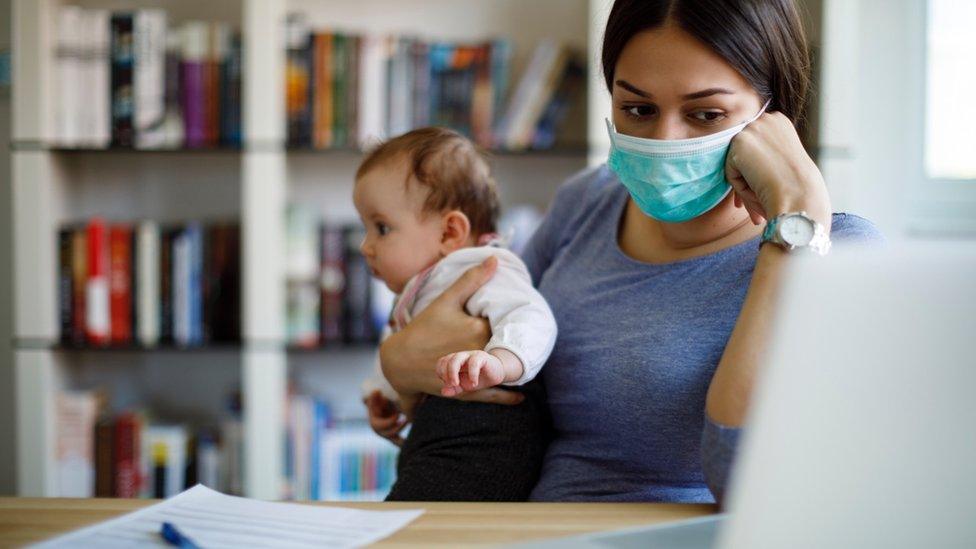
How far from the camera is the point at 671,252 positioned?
1162 millimetres

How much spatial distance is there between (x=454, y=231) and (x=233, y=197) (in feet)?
5.19

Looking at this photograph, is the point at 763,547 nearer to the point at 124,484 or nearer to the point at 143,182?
the point at 124,484

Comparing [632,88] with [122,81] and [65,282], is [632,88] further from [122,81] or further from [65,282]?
[65,282]

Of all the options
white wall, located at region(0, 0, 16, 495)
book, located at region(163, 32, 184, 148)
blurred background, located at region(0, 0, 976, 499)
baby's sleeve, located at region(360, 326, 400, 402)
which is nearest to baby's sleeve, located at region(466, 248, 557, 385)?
baby's sleeve, located at region(360, 326, 400, 402)

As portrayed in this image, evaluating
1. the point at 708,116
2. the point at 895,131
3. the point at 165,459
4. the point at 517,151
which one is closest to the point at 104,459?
the point at 165,459

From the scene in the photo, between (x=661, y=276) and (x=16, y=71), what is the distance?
6.56ft

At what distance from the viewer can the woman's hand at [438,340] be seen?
1.12m

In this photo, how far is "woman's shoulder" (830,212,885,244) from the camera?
0.97m

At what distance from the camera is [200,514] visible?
75 cm

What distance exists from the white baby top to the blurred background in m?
1.14

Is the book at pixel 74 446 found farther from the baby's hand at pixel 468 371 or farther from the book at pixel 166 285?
the baby's hand at pixel 468 371

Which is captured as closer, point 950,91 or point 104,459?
point 104,459

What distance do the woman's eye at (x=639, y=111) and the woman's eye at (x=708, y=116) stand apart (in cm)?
6

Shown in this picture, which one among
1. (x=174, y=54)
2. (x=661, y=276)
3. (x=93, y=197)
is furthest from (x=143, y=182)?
(x=661, y=276)
